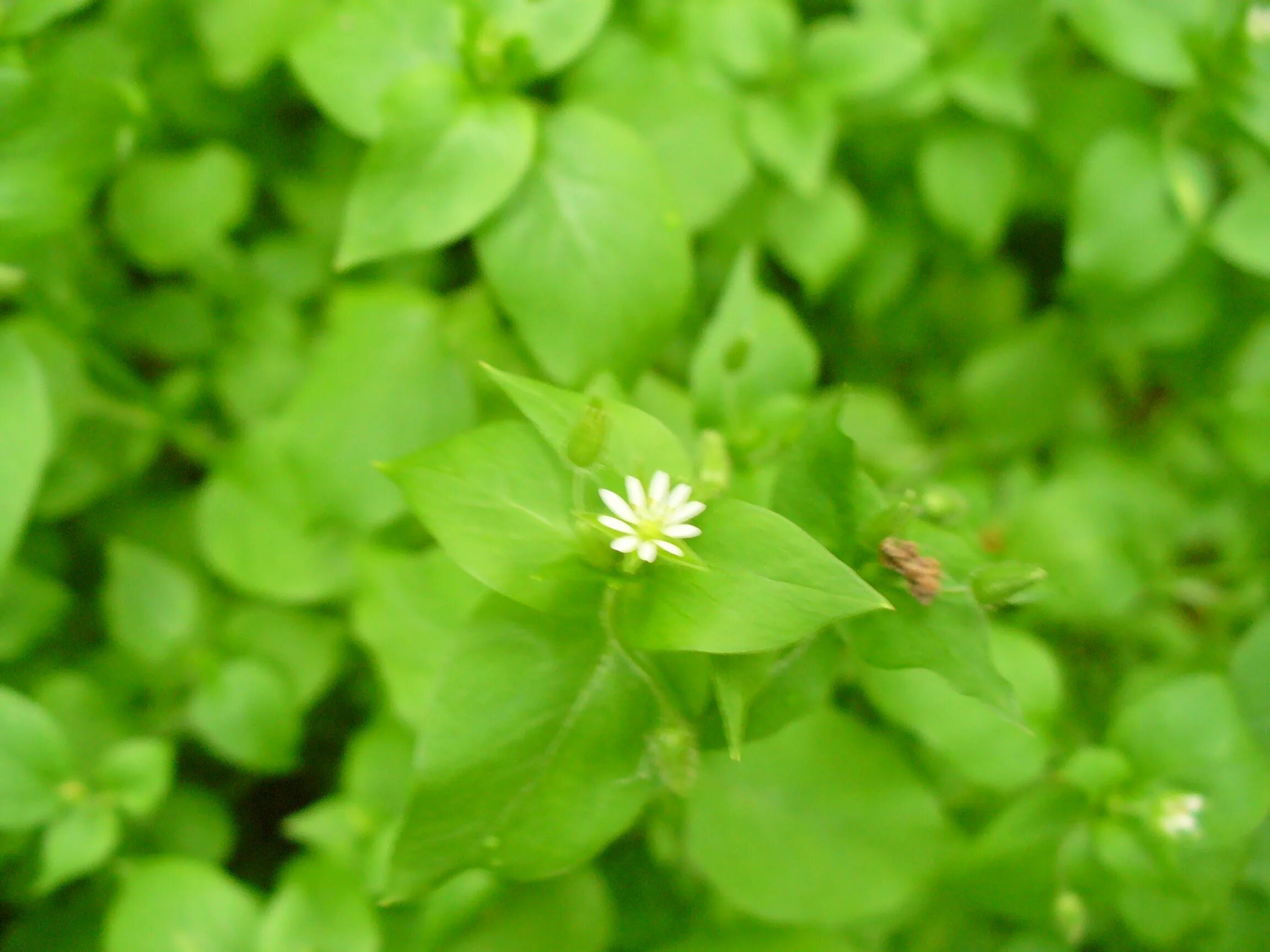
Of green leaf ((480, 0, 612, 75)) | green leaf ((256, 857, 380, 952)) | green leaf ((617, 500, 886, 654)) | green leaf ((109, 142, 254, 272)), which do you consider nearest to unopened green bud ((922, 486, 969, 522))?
green leaf ((617, 500, 886, 654))

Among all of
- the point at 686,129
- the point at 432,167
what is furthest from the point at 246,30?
the point at 686,129

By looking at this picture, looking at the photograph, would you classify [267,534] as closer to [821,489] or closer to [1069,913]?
[821,489]

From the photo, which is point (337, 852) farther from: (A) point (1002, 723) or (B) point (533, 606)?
(A) point (1002, 723)

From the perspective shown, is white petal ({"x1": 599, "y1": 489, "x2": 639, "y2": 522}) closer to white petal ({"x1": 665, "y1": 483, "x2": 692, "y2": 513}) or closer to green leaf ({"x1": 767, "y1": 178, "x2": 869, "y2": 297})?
white petal ({"x1": 665, "y1": 483, "x2": 692, "y2": 513})

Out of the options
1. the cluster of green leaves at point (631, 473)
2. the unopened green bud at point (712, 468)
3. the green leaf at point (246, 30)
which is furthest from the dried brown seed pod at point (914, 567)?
the green leaf at point (246, 30)

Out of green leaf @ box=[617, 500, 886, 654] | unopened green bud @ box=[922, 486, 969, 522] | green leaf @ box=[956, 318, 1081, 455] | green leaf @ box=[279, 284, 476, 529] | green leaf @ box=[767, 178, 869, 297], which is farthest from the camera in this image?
green leaf @ box=[956, 318, 1081, 455]

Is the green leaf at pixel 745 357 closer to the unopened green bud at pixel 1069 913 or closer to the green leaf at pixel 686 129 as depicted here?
the green leaf at pixel 686 129

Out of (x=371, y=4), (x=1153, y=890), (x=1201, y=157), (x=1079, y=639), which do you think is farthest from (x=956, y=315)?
(x=371, y=4)
